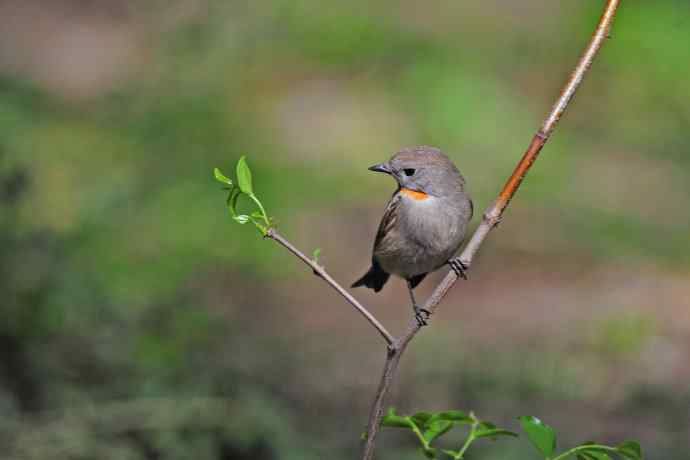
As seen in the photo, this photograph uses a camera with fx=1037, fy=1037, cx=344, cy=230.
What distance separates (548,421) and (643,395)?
0.86m

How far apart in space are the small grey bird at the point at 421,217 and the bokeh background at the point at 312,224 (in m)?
0.70

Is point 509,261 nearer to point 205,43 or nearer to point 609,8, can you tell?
point 205,43

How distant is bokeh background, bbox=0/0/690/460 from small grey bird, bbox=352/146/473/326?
696 millimetres

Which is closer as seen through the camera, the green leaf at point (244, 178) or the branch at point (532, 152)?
the green leaf at point (244, 178)

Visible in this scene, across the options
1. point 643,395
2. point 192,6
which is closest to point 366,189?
point 192,6

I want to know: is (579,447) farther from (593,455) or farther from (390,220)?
(390,220)

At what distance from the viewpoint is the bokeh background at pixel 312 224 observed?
3801 millimetres

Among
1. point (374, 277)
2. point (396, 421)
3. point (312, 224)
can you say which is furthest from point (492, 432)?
point (312, 224)

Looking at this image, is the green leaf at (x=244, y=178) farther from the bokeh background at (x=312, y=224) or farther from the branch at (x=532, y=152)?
the bokeh background at (x=312, y=224)

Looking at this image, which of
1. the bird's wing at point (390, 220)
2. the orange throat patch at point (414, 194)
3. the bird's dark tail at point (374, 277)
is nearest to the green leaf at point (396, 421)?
the orange throat patch at point (414, 194)

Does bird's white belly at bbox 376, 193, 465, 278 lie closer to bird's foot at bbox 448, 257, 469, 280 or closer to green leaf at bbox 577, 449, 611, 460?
bird's foot at bbox 448, 257, 469, 280

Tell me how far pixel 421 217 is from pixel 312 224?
381 centimetres

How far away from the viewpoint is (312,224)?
280 inches

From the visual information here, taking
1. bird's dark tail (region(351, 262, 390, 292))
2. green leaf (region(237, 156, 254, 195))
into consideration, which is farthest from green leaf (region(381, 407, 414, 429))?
bird's dark tail (region(351, 262, 390, 292))
